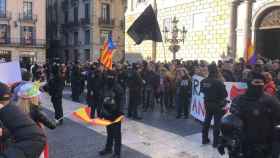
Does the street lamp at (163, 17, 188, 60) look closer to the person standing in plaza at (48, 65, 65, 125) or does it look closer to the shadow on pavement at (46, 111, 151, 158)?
the person standing in plaza at (48, 65, 65, 125)

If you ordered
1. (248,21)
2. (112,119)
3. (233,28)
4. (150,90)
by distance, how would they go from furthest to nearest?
(233,28), (248,21), (150,90), (112,119)

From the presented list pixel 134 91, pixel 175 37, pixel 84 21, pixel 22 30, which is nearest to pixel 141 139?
pixel 134 91

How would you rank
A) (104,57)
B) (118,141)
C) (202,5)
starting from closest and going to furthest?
1. (118,141)
2. (104,57)
3. (202,5)

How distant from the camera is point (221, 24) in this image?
21047 mm

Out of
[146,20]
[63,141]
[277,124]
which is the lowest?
[63,141]

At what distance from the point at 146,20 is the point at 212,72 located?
6802mm

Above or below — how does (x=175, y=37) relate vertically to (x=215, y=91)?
above

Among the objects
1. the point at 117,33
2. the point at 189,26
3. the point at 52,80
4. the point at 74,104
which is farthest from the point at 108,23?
the point at 52,80

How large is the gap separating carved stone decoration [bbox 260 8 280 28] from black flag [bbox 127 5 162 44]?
6768mm

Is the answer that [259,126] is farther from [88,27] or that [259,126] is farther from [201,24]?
[88,27]

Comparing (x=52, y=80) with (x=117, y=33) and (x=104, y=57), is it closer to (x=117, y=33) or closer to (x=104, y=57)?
(x=104, y=57)

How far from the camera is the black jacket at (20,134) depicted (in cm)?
333

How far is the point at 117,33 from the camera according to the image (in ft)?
165

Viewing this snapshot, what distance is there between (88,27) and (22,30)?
7.84m
